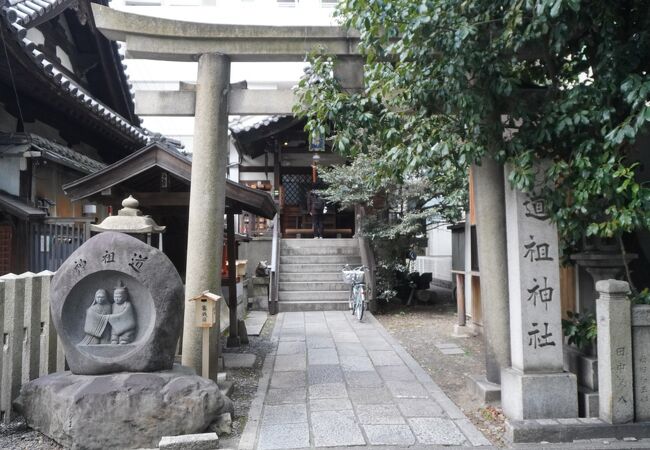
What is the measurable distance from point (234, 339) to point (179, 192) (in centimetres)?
301

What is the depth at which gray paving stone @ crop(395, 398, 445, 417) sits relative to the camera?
5.45 meters

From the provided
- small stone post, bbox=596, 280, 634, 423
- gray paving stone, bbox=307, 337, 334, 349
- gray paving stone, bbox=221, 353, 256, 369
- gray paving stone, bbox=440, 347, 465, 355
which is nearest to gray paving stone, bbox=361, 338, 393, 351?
gray paving stone, bbox=307, 337, 334, 349

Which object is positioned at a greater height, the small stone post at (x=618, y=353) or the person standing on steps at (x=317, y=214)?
the person standing on steps at (x=317, y=214)

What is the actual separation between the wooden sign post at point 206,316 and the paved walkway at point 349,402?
2.71 feet

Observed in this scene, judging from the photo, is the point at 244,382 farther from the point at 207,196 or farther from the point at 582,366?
the point at 582,366

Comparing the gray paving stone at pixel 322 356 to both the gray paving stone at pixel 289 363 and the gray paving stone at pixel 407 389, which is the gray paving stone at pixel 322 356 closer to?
the gray paving stone at pixel 289 363

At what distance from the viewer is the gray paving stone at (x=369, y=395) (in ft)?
19.4

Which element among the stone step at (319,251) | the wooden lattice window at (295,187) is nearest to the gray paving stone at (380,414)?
the stone step at (319,251)

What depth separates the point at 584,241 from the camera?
211 inches

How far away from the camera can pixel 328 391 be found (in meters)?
6.32

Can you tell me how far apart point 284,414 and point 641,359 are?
12.8 ft

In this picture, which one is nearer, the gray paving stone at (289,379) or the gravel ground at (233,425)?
the gravel ground at (233,425)

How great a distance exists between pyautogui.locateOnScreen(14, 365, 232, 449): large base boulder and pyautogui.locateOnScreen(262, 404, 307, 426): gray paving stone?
78cm

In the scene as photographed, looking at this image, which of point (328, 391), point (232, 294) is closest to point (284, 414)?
point (328, 391)
